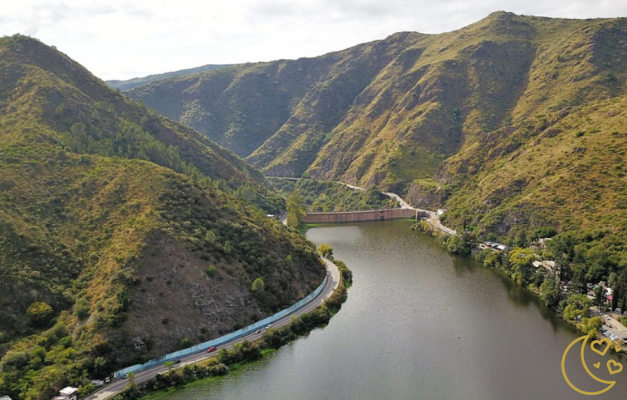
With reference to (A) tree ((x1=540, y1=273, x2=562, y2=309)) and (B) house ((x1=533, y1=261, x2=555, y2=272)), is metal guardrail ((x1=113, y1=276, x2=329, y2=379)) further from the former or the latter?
(B) house ((x1=533, y1=261, x2=555, y2=272))

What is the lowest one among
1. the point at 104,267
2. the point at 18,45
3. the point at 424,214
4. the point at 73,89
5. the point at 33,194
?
the point at 424,214

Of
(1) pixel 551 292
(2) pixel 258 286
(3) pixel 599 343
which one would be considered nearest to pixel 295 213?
(2) pixel 258 286

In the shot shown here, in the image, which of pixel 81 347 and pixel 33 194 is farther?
pixel 33 194

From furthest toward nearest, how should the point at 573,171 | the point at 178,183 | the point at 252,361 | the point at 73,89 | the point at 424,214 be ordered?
the point at 424,214
the point at 73,89
the point at 573,171
the point at 178,183
the point at 252,361

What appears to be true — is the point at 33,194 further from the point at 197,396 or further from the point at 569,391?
the point at 569,391

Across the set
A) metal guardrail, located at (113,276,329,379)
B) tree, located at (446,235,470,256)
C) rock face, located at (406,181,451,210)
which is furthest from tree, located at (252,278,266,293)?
rock face, located at (406,181,451,210)

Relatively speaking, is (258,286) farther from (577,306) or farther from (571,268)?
(571,268)

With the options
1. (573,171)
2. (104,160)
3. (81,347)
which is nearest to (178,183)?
(104,160)
